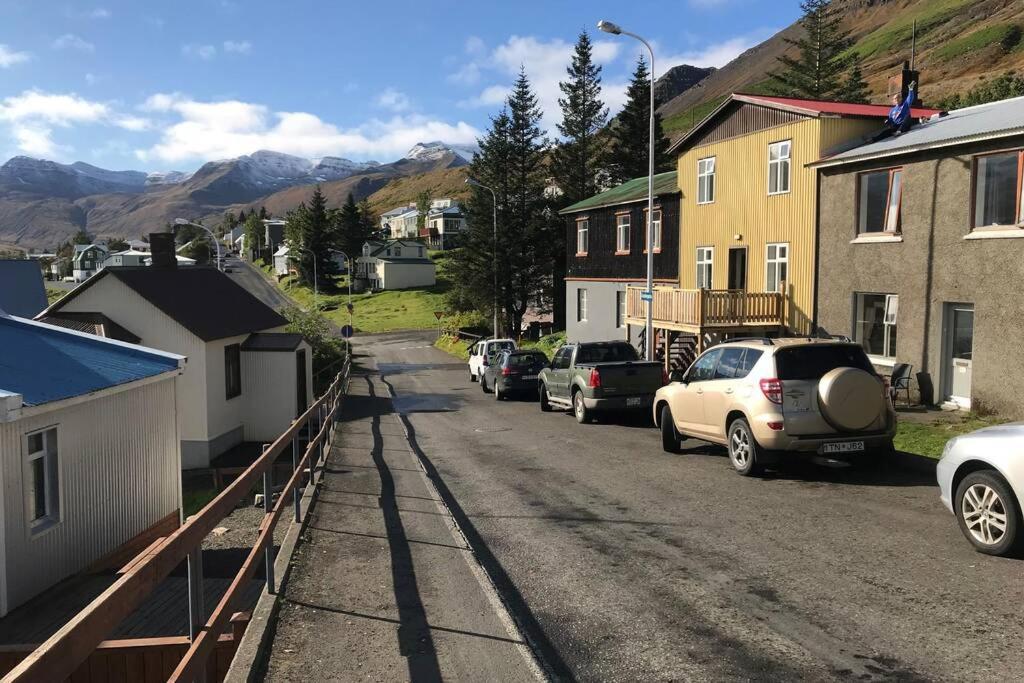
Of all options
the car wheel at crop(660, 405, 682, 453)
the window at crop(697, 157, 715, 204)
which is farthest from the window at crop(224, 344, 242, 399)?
the car wheel at crop(660, 405, 682, 453)

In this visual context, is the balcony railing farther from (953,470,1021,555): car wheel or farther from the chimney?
the chimney

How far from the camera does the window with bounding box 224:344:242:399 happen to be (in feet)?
84.4

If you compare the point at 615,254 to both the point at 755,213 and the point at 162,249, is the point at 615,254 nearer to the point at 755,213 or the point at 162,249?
the point at 755,213

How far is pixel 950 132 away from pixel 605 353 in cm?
899

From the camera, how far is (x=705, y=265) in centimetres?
2706

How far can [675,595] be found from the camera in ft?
19.1

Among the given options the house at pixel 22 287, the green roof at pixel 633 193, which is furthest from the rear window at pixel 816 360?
the house at pixel 22 287

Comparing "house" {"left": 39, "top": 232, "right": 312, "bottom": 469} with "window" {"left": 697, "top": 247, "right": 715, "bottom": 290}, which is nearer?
"house" {"left": 39, "top": 232, "right": 312, "bottom": 469}

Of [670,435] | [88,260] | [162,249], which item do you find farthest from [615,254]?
[88,260]

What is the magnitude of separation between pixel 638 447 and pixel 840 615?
8.35 m

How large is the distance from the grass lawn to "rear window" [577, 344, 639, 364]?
260 inches

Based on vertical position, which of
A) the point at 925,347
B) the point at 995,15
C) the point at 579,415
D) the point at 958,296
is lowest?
the point at 579,415

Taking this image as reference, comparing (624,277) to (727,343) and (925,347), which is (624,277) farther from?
(727,343)

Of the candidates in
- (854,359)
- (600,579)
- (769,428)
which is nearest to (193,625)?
(600,579)
